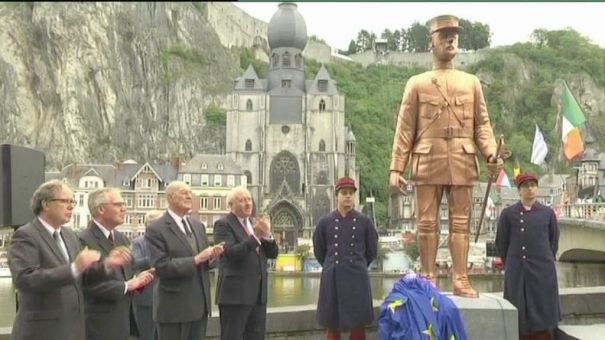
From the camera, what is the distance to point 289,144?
69.9 metres

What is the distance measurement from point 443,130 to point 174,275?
2.88 m

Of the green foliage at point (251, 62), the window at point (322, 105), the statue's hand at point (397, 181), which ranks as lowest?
the statue's hand at point (397, 181)

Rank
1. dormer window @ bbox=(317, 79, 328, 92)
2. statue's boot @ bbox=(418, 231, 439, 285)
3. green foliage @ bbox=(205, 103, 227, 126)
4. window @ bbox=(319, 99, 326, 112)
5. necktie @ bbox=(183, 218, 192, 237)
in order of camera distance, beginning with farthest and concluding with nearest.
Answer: green foliage @ bbox=(205, 103, 227, 126) < dormer window @ bbox=(317, 79, 328, 92) < window @ bbox=(319, 99, 326, 112) < statue's boot @ bbox=(418, 231, 439, 285) < necktie @ bbox=(183, 218, 192, 237)

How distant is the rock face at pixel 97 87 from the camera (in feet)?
236

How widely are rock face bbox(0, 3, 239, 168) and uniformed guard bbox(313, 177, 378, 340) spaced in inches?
2626

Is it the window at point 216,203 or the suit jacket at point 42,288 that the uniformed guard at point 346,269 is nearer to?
the suit jacket at point 42,288

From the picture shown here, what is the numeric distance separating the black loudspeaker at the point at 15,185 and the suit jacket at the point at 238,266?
1.74 meters

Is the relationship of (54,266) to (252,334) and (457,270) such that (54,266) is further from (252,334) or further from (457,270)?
(457,270)

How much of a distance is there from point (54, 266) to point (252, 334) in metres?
2.54

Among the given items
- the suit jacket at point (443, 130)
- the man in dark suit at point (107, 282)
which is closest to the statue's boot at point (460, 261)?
the suit jacket at point (443, 130)

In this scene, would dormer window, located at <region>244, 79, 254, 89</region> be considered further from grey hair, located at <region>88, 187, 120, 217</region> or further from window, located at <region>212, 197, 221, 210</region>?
grey hair, located at <region>88, 187, 120, 217</region>

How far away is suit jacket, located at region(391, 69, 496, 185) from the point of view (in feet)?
23.5

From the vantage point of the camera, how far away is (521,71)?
116938mm

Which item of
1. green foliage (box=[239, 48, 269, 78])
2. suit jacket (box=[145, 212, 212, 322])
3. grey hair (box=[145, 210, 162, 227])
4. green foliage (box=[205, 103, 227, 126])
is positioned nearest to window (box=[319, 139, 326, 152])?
green foliage (box=[205, 103, 227, 126])
